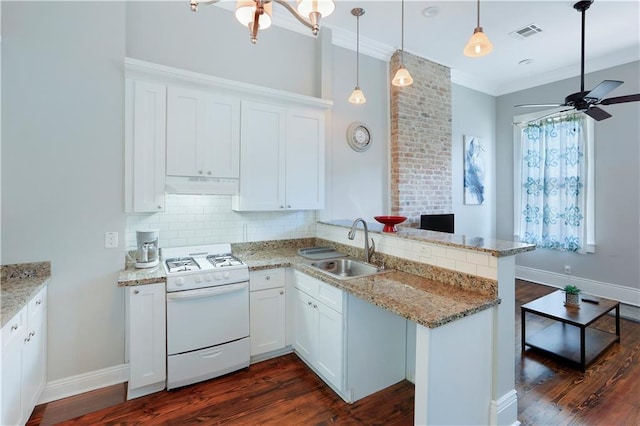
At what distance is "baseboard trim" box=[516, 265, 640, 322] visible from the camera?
4.03 m

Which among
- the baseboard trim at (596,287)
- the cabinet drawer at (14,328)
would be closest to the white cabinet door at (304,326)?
the cabinet drawer at (14,328)

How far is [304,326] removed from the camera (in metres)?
2.66

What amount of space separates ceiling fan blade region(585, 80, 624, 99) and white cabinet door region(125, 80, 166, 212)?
368 cm

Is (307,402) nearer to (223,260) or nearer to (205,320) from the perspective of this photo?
(205,320)

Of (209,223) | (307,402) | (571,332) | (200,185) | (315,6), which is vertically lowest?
(307,402)

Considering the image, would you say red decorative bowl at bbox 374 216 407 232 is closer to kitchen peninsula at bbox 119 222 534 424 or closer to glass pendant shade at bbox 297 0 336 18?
kitchen peninsula at bbox 119 222 534 424

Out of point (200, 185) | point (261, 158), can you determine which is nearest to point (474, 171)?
point (261, 158)

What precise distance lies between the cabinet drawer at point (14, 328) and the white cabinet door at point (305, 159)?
2097mm

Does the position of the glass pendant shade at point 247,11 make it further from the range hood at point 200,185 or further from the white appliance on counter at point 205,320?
the white appliance on counter at point 205,320

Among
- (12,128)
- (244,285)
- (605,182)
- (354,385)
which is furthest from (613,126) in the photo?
(12,128)

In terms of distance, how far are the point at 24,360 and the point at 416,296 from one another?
2.39 metres

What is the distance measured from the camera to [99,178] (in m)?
2.37

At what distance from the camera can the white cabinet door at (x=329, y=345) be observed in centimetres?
217

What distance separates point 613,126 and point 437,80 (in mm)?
2506
